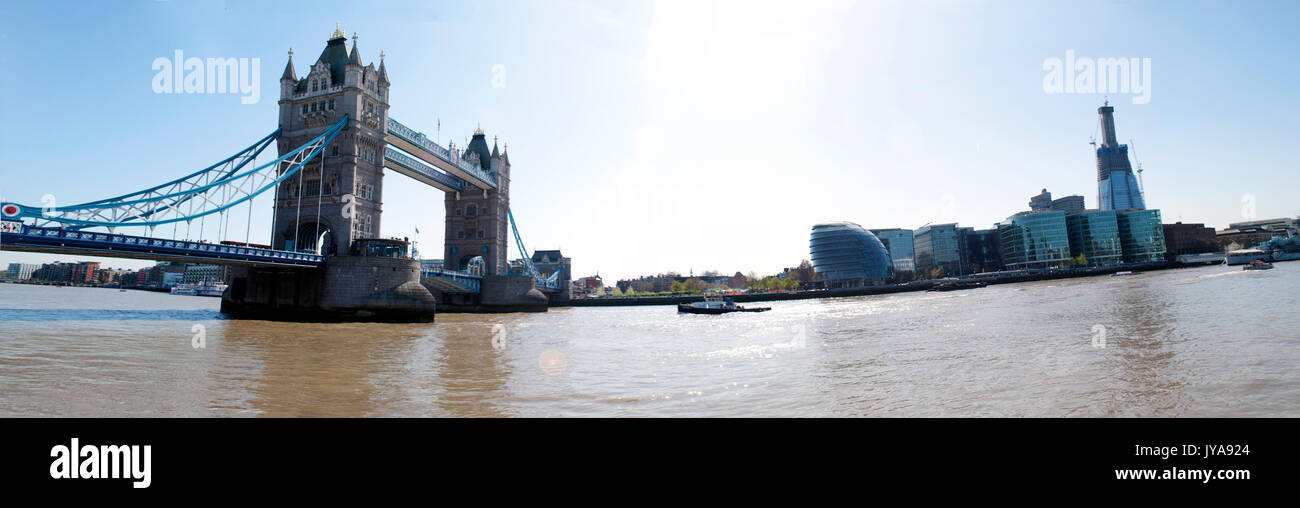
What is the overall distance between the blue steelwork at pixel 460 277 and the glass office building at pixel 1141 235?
526ft

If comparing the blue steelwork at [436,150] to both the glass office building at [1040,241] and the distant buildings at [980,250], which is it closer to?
the glass office building at [1040,241]

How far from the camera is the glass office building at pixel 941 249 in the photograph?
522 ft

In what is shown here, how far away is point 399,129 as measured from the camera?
2060 inches

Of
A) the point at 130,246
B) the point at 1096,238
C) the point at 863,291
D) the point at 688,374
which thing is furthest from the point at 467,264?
the point at 1096,238

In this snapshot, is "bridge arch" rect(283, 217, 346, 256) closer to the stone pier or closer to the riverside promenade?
the stone pier

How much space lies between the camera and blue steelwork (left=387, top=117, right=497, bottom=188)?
51884 mm

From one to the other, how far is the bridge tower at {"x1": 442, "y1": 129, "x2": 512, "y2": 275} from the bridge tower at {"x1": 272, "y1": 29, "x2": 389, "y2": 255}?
26.3 m

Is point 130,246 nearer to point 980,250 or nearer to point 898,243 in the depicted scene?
point 980,250

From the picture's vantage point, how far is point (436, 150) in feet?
198

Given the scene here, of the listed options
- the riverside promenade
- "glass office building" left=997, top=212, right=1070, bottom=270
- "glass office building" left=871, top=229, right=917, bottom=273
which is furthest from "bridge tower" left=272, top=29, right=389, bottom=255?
"glass office building" left=871, top=229, right=917, bottom=273
